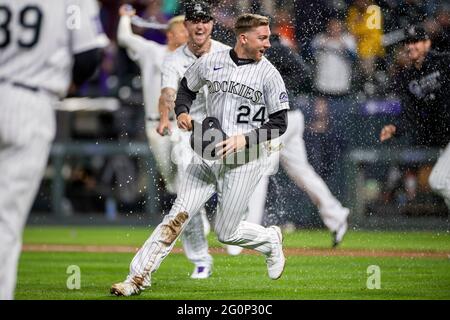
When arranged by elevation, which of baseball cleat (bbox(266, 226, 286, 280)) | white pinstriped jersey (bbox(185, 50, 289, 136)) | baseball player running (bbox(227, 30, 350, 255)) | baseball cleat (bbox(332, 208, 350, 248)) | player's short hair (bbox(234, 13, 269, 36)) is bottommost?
baseball cleat (bbox(332, 208, 350, 248))

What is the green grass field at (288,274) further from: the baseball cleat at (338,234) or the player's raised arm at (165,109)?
the player's raised arm at (165,109)

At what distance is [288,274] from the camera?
8062 mm

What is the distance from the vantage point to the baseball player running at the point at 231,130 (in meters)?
6.70

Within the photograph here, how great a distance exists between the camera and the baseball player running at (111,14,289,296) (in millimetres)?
6695

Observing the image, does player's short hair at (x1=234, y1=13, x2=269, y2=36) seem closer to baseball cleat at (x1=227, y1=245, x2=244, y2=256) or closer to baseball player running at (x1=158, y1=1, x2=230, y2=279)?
baseball player running at (x1=158, y1=1, x2=230, y2=279)

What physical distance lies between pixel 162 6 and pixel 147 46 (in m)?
2.26

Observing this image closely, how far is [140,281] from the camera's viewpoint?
6688mm

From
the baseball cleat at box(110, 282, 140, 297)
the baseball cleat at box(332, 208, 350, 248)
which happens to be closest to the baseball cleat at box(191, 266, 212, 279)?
the baseball cleat at box(110, 282, 140, 297)

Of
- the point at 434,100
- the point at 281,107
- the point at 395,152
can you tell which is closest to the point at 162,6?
the point at 395,152

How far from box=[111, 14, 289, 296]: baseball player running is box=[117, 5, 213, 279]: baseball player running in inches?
40.0

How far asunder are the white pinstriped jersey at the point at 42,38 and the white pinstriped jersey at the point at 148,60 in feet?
17.0

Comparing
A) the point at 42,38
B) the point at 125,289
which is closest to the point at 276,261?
the point at 125,289

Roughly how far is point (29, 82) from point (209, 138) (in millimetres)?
2164

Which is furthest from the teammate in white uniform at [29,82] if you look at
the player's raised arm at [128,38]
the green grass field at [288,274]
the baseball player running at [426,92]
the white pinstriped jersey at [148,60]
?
the player's raised arm at [128,38]
